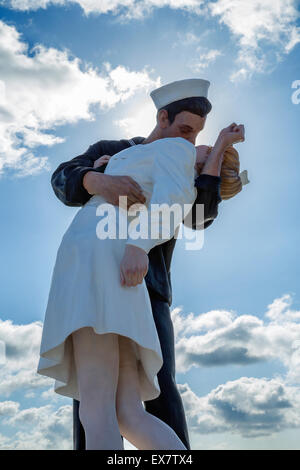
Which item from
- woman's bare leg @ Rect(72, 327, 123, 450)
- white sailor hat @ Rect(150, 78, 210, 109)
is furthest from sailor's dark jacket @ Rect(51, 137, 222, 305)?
woman's bare leg @ Rect(72, 327, 123, 450)

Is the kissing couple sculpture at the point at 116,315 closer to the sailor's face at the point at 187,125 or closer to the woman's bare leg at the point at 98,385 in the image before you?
the woman's bare leg at the point at 98,385

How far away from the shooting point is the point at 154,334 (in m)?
2.06

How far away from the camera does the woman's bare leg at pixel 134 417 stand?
184cm

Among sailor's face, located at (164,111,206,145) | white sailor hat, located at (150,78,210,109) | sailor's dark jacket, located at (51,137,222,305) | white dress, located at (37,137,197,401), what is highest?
white sailor hat, located at (150,78,210,109)

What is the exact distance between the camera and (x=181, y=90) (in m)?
3.26

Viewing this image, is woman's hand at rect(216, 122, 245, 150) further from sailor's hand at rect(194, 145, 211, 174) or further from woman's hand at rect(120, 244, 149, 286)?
woman's hand at rect(120, 244, 149, 286)

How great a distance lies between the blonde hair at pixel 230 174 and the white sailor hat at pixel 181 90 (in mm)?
357

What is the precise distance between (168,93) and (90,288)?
1.71m

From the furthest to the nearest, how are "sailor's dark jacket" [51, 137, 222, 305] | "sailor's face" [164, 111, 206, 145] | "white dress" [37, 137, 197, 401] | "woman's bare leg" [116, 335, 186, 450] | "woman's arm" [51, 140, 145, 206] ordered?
"sailor's face" [164, 111, 206, 145]
"sailor's dark jacket" [51, 137, 222, 305]
"woman's arm" [51, 140, 145, 206]
"white dress" [37, 137, 197, 401]
"woman's bare leg" [116, 335, 186, 450]

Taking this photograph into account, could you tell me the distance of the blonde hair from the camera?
3.28 meters

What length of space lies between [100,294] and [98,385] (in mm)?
329

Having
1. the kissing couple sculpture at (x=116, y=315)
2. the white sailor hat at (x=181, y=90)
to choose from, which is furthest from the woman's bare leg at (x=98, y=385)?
the white sailor hat at (x=181, y=90)

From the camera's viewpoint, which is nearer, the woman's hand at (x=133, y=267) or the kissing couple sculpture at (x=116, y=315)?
the kissing couple sculpture at (x=116, y=315)

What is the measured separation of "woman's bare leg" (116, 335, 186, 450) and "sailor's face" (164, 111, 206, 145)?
1.48 metres
